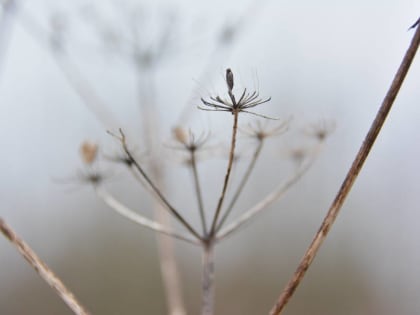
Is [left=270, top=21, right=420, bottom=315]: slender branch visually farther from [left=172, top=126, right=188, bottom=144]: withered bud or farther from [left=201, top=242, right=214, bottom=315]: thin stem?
[left=172, top=126, right=188, bottom=144]: withered bud

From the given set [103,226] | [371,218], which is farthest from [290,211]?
[103,226]

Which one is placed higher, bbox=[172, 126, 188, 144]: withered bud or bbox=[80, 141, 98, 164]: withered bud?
bbox=[80, 141, 98, 164]: withered bud

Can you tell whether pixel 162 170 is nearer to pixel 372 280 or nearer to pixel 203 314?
pixel 203 314

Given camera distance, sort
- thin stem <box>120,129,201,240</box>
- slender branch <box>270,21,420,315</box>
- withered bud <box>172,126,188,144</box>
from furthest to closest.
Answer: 1. withered bud <box>172,126,188,144</box>
2. thin stem <box>120,129,201,240</box>
3. slender branch <box>270,21,420,315</box>

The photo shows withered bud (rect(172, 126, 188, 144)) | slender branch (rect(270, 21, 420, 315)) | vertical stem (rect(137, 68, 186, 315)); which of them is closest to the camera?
slender branch (rect(270, 21, 420, 315))

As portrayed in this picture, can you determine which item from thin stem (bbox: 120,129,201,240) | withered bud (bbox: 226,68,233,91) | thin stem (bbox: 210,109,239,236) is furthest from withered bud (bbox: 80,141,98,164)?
withered bud (bbox: 226,68,233,91)

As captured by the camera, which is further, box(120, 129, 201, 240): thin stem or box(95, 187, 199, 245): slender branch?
box(95, 187, 199, 245): slender branch

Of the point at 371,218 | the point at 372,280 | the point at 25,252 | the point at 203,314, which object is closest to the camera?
the point at 25,252
